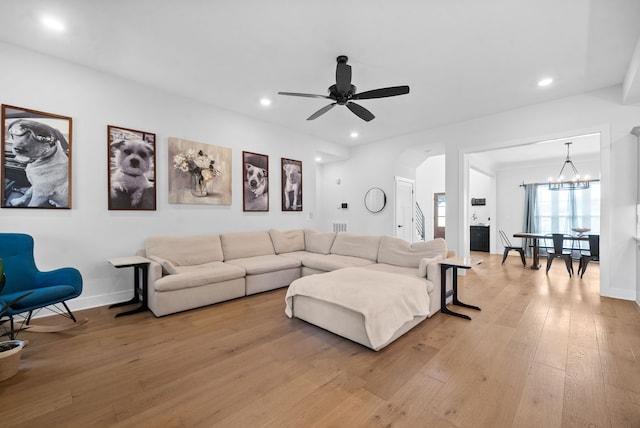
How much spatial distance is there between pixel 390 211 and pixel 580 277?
11.9 ft

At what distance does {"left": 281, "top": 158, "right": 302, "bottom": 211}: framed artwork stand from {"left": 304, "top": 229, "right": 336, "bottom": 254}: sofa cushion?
0.67 m

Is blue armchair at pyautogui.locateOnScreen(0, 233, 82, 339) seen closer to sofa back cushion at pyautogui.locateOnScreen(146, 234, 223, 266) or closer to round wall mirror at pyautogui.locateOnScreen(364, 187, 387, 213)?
sofa back cushion at pyautogui.locateOnScreen(146, 234, 223, 266)

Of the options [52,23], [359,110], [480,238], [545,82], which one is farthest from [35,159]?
[480,238]

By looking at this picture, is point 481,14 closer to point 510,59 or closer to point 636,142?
point 510,59

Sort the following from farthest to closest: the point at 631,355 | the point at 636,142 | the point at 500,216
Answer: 1. the point at 500,216
2. the point at 636,142
3. the point at 631,355

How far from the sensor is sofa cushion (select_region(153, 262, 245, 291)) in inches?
120

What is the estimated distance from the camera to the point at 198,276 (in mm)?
3277

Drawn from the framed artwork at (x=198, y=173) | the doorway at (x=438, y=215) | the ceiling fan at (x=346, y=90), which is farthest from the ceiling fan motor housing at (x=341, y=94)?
the doorway at (x=438, y=215)

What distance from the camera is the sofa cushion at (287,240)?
4977mm

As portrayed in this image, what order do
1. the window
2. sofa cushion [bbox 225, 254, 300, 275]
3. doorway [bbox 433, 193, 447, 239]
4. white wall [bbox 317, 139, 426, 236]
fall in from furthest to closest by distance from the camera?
doorway [bbox 433, 193, 447, 239] < the window < white wall [bbox 317, 139, 426, 236] < sofa cushion [bbox 225, 254, 300, 275]

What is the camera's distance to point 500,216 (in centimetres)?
829

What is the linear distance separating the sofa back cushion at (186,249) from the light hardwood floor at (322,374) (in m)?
0.82

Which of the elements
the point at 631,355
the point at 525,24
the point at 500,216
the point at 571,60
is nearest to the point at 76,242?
the point at 525,24

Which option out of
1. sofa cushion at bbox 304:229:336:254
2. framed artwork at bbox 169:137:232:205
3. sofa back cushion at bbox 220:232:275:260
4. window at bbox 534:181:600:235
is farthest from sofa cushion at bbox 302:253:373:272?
window at bbox 534:181:600:235
